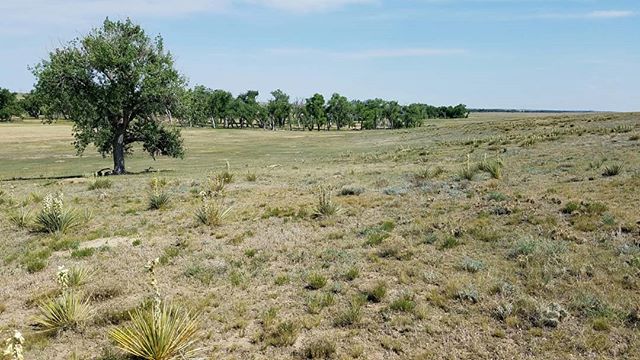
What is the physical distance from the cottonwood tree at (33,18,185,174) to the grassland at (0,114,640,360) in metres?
13.5

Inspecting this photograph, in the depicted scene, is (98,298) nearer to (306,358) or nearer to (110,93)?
(306,358)

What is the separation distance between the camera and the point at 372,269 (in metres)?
11.4

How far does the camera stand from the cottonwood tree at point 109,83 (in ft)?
108

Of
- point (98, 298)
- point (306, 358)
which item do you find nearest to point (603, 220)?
point (306, 358)

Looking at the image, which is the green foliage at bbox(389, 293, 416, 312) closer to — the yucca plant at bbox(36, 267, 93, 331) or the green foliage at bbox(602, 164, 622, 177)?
the yucca plant at bbox(36, 267, 93, 331)

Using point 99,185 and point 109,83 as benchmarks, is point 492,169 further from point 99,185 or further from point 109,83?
point 109,83

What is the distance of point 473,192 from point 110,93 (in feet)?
84.1

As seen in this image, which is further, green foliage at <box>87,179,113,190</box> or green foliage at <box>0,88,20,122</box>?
green foliage at <box>0,88,20,122</box>

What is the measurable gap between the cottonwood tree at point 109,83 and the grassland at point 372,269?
44.4 feet

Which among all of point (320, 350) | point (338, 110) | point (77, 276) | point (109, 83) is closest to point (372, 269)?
point (320, 350)

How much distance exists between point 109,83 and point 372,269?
Answer: 28.5m

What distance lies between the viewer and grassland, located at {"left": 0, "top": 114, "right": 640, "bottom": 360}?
821 cm

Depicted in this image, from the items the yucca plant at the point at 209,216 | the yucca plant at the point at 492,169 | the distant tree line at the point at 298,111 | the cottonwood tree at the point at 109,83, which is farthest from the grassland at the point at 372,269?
the distant tree line at the point at 298,111

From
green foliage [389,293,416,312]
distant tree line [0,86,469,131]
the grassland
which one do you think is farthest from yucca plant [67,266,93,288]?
Answer: distant tree line [0,86,469,131]
